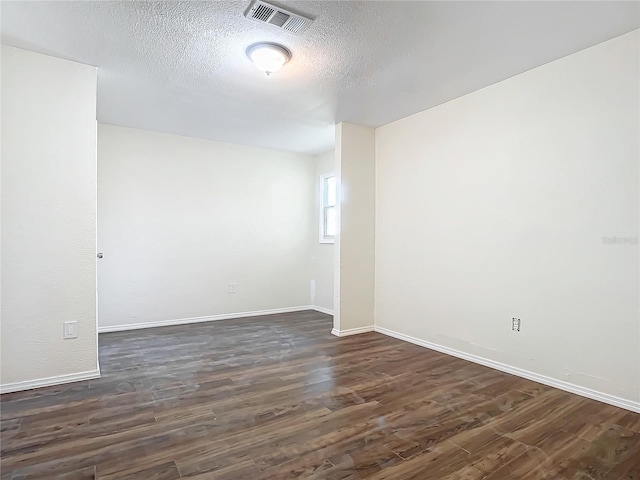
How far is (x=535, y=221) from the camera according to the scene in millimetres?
2951

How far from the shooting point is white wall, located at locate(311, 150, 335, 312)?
5680 millimetres

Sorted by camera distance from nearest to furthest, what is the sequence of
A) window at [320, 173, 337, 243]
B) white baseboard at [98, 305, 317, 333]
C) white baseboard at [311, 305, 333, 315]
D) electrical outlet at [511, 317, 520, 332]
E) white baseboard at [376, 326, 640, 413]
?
1. white baseboard at [376, 326, 640, 413]
2. electrical outlet at [511, 317, 520, 332]
3. white baseboard at [98, 305, 317, 333]
4. white baseboard at [311, 305, 333, 315]
5. window at [320, 173, 337, 243]

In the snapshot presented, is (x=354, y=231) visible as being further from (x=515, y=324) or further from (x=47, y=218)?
(x=47, y=218)

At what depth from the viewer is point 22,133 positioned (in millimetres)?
2691

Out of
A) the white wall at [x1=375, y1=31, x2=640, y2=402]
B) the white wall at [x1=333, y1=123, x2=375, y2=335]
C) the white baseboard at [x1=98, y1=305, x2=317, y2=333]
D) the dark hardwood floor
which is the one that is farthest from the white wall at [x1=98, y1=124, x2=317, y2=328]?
the white wall at [x1=375, y1=31, x2=640, y2=402]

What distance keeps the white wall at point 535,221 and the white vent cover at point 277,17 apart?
75.4 inches

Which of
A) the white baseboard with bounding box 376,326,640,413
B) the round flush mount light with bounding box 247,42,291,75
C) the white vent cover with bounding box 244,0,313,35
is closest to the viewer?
the white vent cover with bounding box 244,0,313,35

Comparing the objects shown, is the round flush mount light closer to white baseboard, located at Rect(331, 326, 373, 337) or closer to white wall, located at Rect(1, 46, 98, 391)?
white wall, located at Rect(1, 46, 98, 391)

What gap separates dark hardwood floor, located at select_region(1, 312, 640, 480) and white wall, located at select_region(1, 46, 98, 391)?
10.5 inches

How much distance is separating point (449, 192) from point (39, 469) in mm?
3634

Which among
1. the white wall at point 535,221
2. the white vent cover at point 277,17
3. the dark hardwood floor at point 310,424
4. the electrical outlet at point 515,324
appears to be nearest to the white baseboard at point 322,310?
the white wall at point 535,221

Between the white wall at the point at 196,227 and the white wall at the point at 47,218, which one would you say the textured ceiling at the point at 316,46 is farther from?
the white wall at the point at 196,227

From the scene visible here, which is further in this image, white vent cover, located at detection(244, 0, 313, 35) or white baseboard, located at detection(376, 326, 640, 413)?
white baseboard, located at detection(376, 326, 640, 413)

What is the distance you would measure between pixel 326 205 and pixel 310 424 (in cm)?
407
